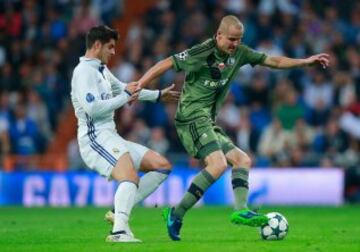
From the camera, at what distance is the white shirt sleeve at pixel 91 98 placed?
38.7ft

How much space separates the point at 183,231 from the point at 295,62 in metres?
2.63

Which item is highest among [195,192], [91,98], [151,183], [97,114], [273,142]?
[273,142]

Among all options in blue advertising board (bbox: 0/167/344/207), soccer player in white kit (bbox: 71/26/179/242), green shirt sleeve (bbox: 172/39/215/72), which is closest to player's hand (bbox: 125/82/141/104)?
soccer player in white kit (bbox: 71/26/179/242)

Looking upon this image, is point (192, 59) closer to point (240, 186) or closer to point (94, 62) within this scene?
point (94, 62)

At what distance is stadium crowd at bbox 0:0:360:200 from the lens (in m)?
22.2

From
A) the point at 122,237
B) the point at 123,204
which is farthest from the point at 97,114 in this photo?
the point at 122,237

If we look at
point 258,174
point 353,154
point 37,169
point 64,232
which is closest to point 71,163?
point 37,169

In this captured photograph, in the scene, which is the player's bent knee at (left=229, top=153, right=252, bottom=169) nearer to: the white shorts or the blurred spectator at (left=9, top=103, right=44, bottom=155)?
the white shorts

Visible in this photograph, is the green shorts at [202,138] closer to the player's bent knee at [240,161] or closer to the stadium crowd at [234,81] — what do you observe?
the player's bent knee at [240,161]

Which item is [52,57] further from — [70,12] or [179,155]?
[179,155]

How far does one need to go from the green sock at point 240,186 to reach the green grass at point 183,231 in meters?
0.38

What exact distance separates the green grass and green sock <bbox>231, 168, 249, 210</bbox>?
1.26 feet

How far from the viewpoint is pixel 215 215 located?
1791cm

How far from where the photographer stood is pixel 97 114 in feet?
38.8
